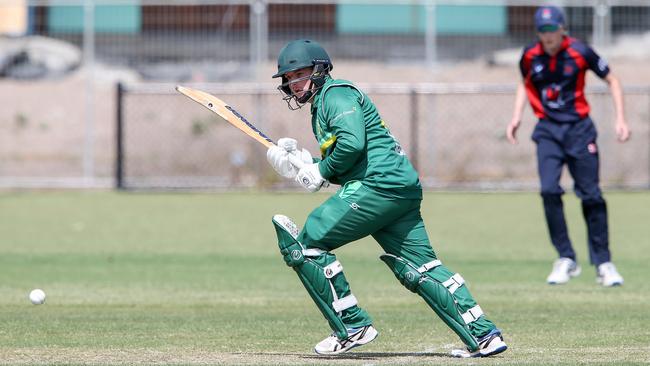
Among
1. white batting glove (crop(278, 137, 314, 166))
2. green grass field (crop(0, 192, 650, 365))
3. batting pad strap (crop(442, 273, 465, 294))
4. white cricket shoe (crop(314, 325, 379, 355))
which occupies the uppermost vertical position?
white batting glove (crop(278, 137, 314, 166))

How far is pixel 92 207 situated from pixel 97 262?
5.44 m

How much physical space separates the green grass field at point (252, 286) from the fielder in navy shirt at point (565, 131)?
400 mm

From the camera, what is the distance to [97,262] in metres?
13.2

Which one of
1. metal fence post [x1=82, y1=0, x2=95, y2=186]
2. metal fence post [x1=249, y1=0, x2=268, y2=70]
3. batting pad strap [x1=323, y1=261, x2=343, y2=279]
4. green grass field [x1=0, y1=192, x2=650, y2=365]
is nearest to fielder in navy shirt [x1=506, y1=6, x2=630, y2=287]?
green grass field [x1=0, y1=192, x2=650, y2=365]

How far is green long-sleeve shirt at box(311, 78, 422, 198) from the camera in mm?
7094

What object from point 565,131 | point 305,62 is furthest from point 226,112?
point 565,131

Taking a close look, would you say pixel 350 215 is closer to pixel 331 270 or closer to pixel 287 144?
pixel 331 270

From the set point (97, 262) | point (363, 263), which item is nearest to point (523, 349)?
point (363, 263)

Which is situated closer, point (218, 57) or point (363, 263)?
point (363, 263)

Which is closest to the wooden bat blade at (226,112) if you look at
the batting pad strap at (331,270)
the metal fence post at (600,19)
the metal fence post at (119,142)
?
the batting pad strap at (331,270)

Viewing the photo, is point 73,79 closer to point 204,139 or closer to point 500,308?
point 204,139

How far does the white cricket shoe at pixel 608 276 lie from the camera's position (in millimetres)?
Result: 11188

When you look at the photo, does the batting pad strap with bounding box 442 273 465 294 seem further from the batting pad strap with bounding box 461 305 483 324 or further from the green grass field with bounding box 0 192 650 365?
the green grass field with bounding box 0 192 650 365

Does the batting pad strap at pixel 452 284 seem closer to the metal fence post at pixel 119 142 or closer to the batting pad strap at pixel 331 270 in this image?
the batting pad strap at pixel 331 270
